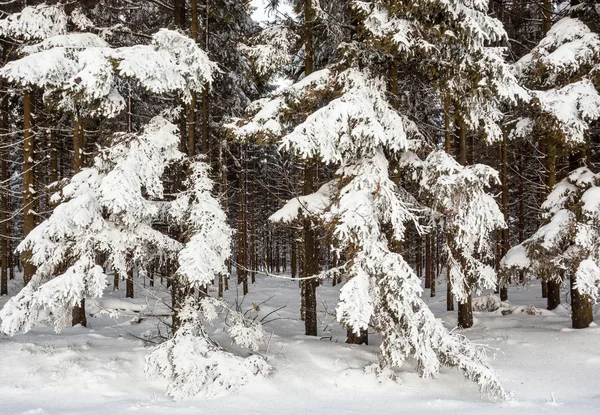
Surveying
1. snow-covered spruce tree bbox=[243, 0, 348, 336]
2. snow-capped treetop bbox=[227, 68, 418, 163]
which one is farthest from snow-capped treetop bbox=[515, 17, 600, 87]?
snow-covered spruce tree bbox=[243, 0, 348, 336]

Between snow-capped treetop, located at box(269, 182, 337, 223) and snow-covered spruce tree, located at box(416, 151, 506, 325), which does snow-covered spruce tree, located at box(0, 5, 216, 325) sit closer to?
snow-capped treetop, located at box(269, 182, 337, 223)

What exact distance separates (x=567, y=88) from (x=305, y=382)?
897 cm

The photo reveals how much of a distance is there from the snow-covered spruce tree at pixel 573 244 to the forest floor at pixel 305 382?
1.31 m

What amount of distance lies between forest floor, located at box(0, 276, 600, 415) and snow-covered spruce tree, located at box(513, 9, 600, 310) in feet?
6.67

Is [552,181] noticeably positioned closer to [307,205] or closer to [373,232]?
[373,232]

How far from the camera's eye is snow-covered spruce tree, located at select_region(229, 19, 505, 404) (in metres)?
6.70

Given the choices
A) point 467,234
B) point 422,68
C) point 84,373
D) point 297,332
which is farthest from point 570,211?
point 84,373

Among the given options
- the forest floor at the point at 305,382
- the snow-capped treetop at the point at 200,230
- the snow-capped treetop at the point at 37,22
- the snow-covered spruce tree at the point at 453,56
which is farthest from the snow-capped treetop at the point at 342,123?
the snow-capped treetop at the point at 37,22

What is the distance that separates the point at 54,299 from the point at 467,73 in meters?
8.88

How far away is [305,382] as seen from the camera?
7.47 m

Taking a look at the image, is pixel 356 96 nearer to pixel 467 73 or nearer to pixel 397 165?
pixel 397 165

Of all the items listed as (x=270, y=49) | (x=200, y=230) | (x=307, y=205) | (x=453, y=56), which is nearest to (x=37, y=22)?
(x=270, y=49)

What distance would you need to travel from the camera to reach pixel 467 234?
8.44 metres

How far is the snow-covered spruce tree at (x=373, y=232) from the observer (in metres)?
6.70
